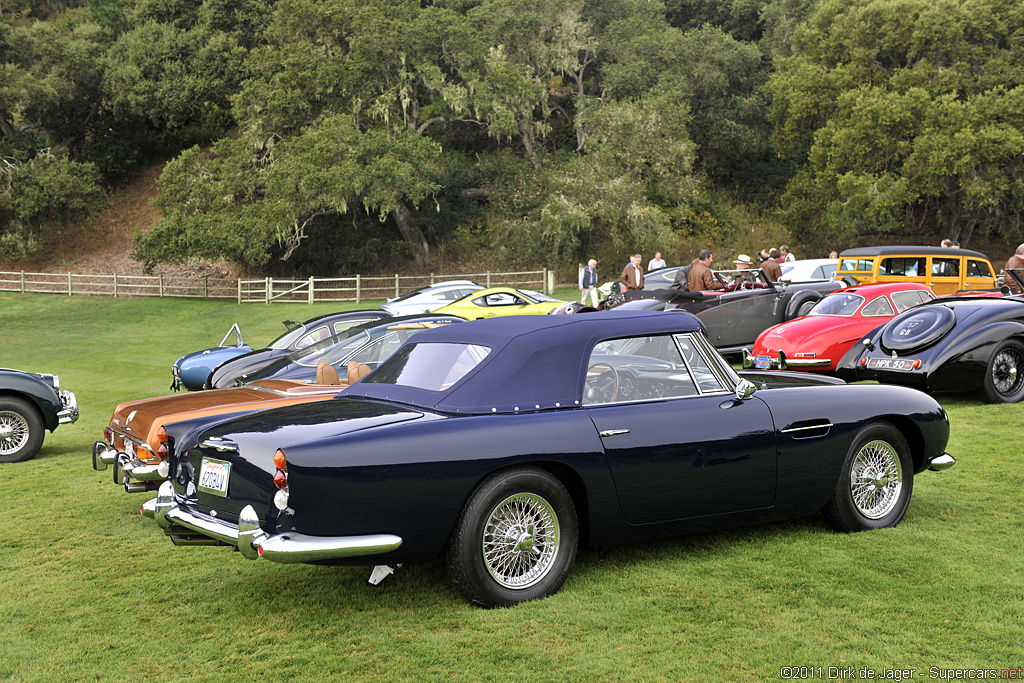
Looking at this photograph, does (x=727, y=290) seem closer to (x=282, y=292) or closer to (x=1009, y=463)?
(x=1009, y=463)

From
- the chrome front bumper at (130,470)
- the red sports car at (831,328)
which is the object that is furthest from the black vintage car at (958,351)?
the chrome front bumper at (130,470)

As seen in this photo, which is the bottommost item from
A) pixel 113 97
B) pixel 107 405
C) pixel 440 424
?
pixel 107 405

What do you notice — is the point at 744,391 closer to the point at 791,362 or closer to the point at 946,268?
the point at 791,362

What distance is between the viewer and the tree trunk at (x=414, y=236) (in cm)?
4534

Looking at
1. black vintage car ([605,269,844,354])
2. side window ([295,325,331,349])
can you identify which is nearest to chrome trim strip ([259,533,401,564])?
side window ([295,325,331,349])

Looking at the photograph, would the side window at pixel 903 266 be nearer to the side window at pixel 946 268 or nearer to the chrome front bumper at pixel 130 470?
the side window at pixel 946 268

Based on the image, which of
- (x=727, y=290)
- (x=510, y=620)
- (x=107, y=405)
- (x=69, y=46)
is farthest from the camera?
(x=69, y=46)

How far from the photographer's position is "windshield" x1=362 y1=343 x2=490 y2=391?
5.47m

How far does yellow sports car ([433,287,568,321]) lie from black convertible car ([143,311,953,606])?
49.8 ft

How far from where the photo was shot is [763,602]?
5082 mm

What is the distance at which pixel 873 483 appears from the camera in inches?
251

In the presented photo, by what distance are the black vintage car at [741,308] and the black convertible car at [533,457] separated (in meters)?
9.51

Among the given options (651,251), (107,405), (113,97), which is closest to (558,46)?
(651,251)

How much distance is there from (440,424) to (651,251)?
3863 cm
